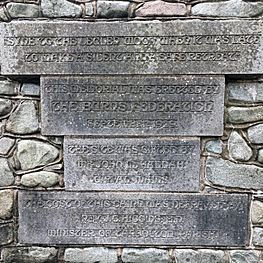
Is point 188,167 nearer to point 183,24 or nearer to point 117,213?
point 117,213

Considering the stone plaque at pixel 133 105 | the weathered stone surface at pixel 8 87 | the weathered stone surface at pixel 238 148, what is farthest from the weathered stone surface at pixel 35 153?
the weathered stone surface at pixel 238 148

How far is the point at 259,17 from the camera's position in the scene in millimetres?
2275

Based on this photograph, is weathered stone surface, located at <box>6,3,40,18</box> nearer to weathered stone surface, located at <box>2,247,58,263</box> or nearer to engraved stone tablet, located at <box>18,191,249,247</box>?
engraved stone tablet, located at <box>18,191,249,247</box>

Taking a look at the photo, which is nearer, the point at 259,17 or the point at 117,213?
the point at 259,17

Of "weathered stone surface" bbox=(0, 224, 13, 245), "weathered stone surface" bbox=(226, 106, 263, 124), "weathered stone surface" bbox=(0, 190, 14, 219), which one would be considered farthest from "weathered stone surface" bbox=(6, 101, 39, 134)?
"weathered stone surface" bbox=(226, 106, 263, 124)

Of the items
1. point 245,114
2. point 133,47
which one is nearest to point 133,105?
point 133,47

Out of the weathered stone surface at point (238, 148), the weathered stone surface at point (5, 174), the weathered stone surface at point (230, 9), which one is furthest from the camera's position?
the weathered stone surface at point (5, 174)

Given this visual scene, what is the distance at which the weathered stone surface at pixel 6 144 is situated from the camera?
2.46 metres

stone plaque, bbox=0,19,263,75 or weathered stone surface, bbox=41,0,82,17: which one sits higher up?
weathered stone surface, bbox=41,0,82,17

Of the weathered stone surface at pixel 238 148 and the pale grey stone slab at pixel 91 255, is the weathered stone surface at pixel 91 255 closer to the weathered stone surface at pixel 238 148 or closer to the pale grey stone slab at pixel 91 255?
the pale grey stone slab at pixel 91 255

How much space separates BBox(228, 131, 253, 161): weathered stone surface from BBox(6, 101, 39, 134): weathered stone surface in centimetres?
124

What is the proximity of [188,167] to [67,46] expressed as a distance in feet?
3.51

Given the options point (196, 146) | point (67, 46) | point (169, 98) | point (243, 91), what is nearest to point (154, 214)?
point (196, 146)

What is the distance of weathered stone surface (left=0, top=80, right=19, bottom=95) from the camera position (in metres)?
2.43
